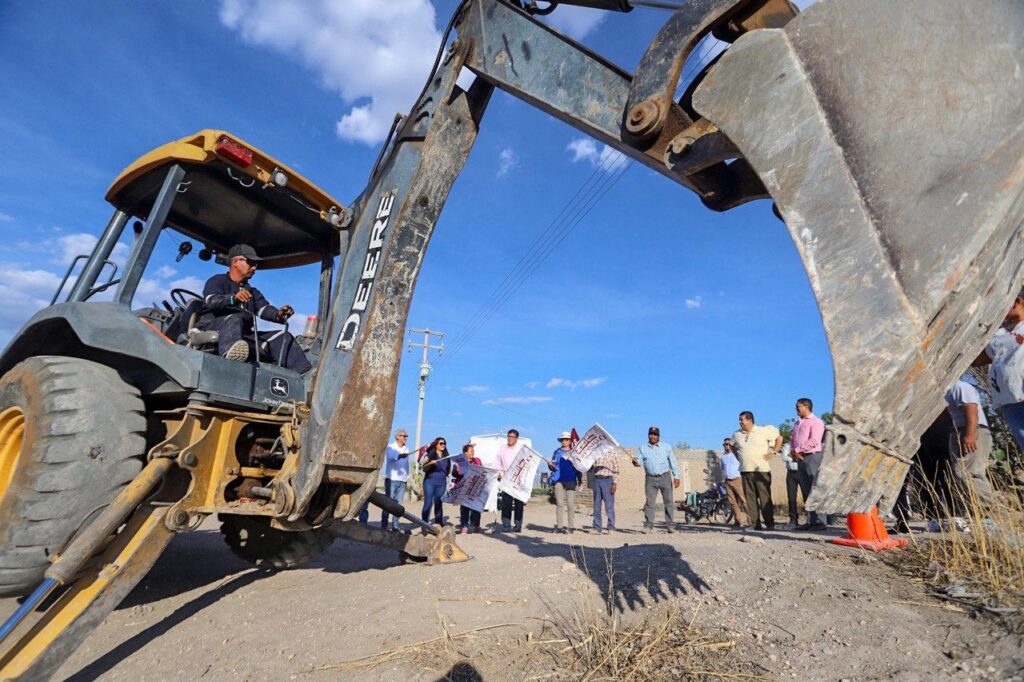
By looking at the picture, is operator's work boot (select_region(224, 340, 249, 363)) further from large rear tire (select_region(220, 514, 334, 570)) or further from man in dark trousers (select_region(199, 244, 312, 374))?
large rear tire (select_region(220, 514, 334, 570))

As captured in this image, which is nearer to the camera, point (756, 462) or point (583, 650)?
point (583, 650)

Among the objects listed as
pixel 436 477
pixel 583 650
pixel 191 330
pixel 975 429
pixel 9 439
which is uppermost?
pixel 191 330

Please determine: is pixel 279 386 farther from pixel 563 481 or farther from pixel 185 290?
pixel 563 481

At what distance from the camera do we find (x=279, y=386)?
3.80m

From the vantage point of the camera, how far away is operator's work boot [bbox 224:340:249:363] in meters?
3.53

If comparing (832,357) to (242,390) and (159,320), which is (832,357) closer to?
(242,390)

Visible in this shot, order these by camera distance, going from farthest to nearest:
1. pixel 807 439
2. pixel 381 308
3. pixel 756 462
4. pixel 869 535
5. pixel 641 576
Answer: pixel 756 462 → pixel 807 439 → pixel 869 535 → pixel 641 576 → pixel 381 308

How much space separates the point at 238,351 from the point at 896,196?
133 inches

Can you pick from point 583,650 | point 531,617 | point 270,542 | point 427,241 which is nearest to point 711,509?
point 270,542

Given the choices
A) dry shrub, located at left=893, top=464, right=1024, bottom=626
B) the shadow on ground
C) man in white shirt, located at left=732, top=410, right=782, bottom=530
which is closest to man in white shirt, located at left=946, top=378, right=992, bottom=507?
dry shrub, located at left=893, top=464, right=1024, bottom=626

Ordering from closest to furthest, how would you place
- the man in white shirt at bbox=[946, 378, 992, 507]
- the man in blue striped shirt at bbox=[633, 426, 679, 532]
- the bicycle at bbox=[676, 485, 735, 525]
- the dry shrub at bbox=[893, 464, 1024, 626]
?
1. the dry shrub at bbox=[893, 464, 1024, 626]
2. the man in white shirt at bbox=[946, 378, 992, 507]
3. the man in blue striped shirt at bbox=[633, 426, 679, 532]
4. the bicycle at bbox=[676, 485, 735, 525]

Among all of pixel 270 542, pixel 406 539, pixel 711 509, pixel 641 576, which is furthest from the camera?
pixel 711 509

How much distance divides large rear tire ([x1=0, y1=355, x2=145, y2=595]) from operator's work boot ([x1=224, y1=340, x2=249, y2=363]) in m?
0.54

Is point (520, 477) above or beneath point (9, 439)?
above
